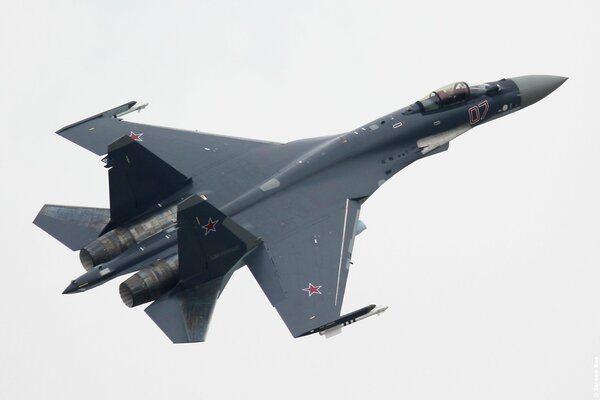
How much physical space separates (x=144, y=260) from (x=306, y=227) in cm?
597

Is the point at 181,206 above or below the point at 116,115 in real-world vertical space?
below

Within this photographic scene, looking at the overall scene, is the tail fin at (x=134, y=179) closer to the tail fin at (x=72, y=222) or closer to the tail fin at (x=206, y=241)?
the tail fin at (x=72, y=222)

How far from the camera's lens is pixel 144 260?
48969 millimetres

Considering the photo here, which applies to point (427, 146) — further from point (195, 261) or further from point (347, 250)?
point (195, 261)

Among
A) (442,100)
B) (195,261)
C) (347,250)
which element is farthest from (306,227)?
(442,100)

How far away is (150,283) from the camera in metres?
47.5

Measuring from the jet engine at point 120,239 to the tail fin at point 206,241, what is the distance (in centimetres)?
294

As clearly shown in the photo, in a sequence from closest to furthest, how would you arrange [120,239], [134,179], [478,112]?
[120,239] < [134,179] < [478,112]

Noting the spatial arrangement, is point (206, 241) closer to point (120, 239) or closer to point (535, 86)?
point (120, 239)

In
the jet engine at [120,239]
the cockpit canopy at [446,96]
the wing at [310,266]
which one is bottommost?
the wing at [310,266]

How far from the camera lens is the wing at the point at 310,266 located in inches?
1839

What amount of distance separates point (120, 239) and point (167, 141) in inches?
258

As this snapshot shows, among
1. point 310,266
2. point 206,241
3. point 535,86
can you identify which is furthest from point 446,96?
point 206,241

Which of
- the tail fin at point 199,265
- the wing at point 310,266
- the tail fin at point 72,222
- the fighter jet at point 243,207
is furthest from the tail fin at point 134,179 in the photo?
the wing at point 310,266
